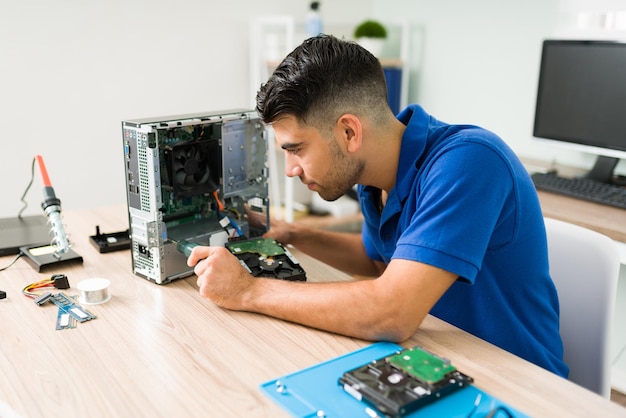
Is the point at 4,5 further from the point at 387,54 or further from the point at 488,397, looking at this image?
the point at 488,397

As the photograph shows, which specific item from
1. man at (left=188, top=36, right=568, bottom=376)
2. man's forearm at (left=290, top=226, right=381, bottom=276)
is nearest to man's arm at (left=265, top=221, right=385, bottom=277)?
man's forearm at (left=290, top=226, right=381, bottom=276)

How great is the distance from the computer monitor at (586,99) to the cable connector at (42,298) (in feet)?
6.78

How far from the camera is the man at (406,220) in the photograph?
1.09 metres

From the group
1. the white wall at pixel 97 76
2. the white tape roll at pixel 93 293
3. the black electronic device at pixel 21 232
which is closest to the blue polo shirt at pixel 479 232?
the white tape roll at pixel 93 293

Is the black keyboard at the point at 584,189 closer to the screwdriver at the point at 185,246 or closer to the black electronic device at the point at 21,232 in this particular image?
the screwdriver at the point at 185,246

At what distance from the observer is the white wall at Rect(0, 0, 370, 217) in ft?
8.91

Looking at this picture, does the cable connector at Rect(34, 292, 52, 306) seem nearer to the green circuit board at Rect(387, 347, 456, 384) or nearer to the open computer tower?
the open computer tower

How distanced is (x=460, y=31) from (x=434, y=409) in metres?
2.74

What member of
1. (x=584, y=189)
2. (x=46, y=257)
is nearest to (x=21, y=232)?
(x=46, y=257)

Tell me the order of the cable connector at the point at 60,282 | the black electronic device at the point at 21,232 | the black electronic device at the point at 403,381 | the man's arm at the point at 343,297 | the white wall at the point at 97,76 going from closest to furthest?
the black electronic device at the point at 403,381 → the man's arm at the point at 343,297 → the cable connector at the point at 60,282 → the black electronic device at the point at 21,232 → the white wall at the point at 97,76

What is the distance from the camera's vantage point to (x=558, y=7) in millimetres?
2730

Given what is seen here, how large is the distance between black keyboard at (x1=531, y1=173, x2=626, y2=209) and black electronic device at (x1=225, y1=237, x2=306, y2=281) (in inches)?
53.1

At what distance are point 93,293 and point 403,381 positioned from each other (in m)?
0.68

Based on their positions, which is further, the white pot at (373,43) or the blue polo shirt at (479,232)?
the white pot at (373,43)
